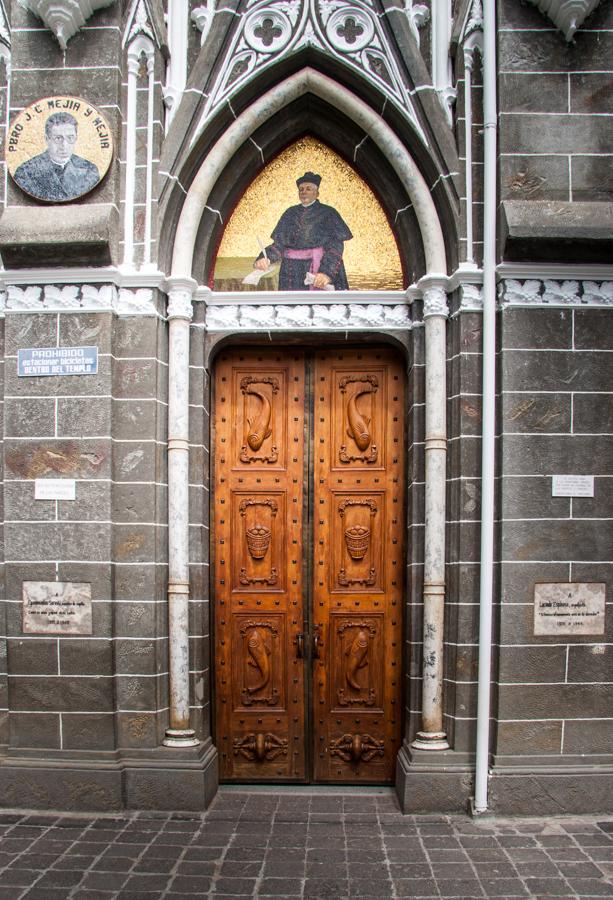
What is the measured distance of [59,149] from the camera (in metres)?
5.00

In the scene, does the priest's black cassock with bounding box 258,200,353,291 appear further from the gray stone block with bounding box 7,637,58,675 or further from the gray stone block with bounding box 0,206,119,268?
the gray stone block with bounding box 7,637,58,675

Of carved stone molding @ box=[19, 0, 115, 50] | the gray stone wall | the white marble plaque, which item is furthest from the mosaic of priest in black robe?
the white marble plaque

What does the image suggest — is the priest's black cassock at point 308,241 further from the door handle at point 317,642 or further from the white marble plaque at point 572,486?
the door handle at point 317,642

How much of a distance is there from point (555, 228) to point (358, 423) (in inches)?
70.5

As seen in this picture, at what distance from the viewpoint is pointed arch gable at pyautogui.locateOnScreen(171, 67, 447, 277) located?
515cm

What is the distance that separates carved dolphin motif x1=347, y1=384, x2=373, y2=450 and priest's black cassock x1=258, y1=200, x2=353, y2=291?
77 centimetres

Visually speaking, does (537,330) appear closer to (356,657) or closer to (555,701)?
(555,701)

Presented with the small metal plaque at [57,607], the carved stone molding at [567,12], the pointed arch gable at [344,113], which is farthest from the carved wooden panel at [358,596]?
the carved stone molding at [567,12]

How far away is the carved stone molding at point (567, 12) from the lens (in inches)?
188

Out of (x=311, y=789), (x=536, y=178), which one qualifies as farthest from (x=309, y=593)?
(x=536, y=178)

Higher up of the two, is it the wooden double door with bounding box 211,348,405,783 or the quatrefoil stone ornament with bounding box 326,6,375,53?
the quatrefoil stone ornament with bounding box 326,6,375,53

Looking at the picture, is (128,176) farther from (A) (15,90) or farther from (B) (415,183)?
(B) (415,183)

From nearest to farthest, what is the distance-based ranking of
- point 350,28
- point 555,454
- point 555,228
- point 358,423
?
point 555,228 < point 555,454 < point 350,28 < point 358,423

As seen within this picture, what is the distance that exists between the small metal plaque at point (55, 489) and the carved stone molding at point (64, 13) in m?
2.81
